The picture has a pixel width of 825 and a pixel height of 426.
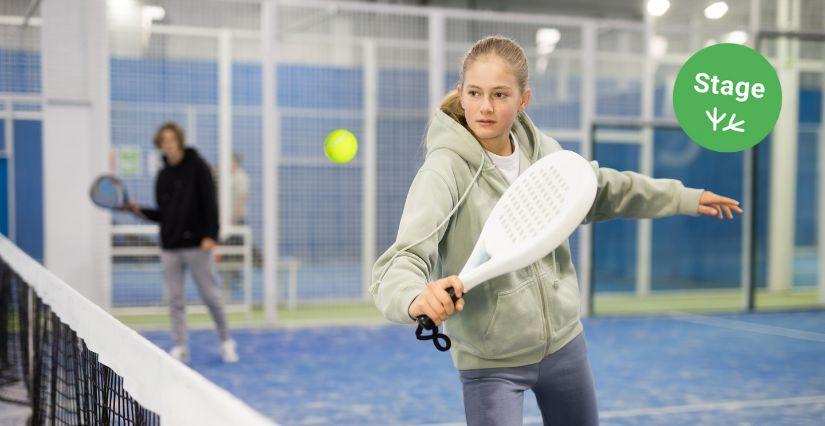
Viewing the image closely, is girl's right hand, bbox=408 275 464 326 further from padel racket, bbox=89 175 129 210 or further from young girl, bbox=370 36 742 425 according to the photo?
padel racket, bbox=89 175 129 210

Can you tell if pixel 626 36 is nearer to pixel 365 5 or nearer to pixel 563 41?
pixel 563 41

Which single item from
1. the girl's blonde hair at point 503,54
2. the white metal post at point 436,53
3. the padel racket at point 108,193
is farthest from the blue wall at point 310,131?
the girl's blonde hair at point 503,54

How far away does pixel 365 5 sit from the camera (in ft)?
27.5

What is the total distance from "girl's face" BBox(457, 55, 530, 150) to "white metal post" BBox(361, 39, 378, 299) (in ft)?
22.3

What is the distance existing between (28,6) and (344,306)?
453 cm

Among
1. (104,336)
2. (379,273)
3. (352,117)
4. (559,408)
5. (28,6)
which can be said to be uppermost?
(28,6)

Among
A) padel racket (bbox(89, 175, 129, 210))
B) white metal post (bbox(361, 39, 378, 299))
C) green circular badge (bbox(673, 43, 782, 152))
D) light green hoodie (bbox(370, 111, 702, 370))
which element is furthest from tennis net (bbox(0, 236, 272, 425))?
white metal post (bbox(361, 39, 378, 299))

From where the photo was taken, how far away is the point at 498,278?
6.97 feet

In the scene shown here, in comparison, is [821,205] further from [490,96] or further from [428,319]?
[428,319]

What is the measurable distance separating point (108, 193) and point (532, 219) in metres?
4.86

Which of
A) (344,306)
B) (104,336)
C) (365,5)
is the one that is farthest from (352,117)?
(104,336)

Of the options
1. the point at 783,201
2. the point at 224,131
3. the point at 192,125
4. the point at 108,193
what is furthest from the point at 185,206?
the point at 783,201

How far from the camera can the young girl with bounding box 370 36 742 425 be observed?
6.87 feet

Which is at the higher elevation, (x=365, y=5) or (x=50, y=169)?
(x=365, y=5)
